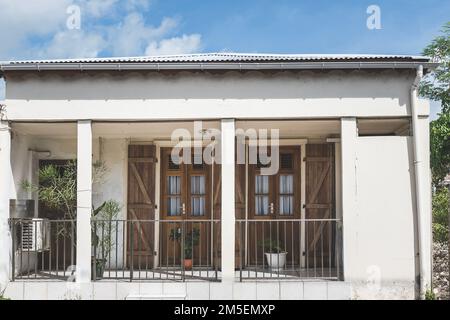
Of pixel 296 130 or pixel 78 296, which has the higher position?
pixel 296 130

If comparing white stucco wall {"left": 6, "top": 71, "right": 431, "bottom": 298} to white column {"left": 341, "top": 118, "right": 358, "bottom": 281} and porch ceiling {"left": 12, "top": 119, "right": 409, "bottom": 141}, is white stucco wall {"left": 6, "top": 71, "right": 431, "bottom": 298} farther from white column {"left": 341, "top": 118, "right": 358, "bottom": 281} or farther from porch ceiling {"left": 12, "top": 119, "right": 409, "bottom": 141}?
porch ceiling {"left": 12, "top": 119, "right": 409, "bottom": 141}

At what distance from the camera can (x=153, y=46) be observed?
18359mm

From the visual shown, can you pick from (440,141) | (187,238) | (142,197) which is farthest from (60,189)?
(440,141)

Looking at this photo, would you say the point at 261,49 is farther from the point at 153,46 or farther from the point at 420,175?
the point at 153,46

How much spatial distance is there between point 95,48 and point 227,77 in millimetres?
3517

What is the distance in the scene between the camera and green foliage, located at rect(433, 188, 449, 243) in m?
12.7

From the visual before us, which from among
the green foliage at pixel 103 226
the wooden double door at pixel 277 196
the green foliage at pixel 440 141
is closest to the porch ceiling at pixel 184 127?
the wooden double door at pixel 277 196

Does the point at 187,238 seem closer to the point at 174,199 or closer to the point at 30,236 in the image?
the point at 174,199

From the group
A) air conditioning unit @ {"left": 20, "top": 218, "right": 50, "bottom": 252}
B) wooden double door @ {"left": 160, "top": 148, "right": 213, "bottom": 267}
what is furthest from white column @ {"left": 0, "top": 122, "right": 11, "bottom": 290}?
wooden double door @ {"left": 160, "top": 148, "right": 213, "bottom": 267}

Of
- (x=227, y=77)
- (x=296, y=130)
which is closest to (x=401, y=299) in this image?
(x=296, y=130)

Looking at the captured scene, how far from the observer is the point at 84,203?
7.38 metres

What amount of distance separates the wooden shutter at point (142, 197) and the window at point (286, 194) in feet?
8.21

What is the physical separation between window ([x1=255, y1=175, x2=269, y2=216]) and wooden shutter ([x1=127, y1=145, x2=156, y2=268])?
202cm

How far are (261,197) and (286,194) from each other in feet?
1.62
